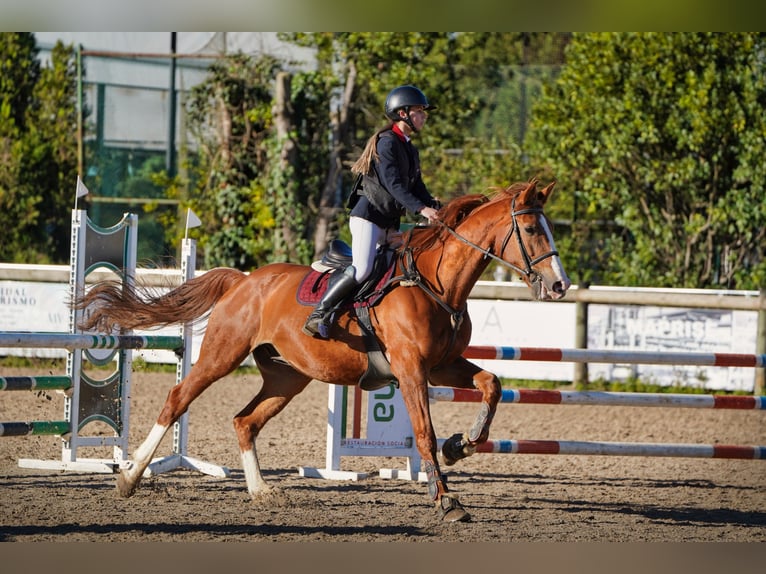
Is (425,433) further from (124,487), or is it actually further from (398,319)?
(124,487)

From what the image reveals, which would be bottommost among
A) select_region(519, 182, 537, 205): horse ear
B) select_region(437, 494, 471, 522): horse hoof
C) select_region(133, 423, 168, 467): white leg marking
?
select_region(437, 494, 471, 522): horse hoof

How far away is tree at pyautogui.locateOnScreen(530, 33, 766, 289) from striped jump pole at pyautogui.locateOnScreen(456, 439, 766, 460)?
7173mm

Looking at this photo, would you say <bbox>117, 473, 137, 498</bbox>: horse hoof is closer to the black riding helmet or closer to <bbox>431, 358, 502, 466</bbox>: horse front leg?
<bbox>431, 358, 502, 466</bbox>: horse front leg

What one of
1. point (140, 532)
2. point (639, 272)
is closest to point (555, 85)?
point (639, 272)

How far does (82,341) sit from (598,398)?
3248mm

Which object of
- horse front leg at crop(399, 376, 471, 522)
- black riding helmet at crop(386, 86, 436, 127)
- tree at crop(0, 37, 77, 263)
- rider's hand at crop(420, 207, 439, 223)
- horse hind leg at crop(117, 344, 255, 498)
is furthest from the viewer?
tree at crop(0, 37, 77, 263)

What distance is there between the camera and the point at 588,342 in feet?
38.7

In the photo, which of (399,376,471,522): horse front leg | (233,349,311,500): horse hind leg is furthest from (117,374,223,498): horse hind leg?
(399,376,471,522): horse front leg

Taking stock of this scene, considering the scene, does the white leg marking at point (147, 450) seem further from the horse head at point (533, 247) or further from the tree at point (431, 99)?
the tree at point (431, 99)

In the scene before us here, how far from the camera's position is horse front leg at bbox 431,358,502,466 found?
5418 mm

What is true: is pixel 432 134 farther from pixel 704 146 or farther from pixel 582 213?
pixel 704 146

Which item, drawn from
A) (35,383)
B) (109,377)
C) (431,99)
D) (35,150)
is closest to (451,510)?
(35,383)

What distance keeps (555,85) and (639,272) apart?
344 centimetres

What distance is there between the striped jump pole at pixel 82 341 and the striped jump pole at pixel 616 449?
77.1 inches
